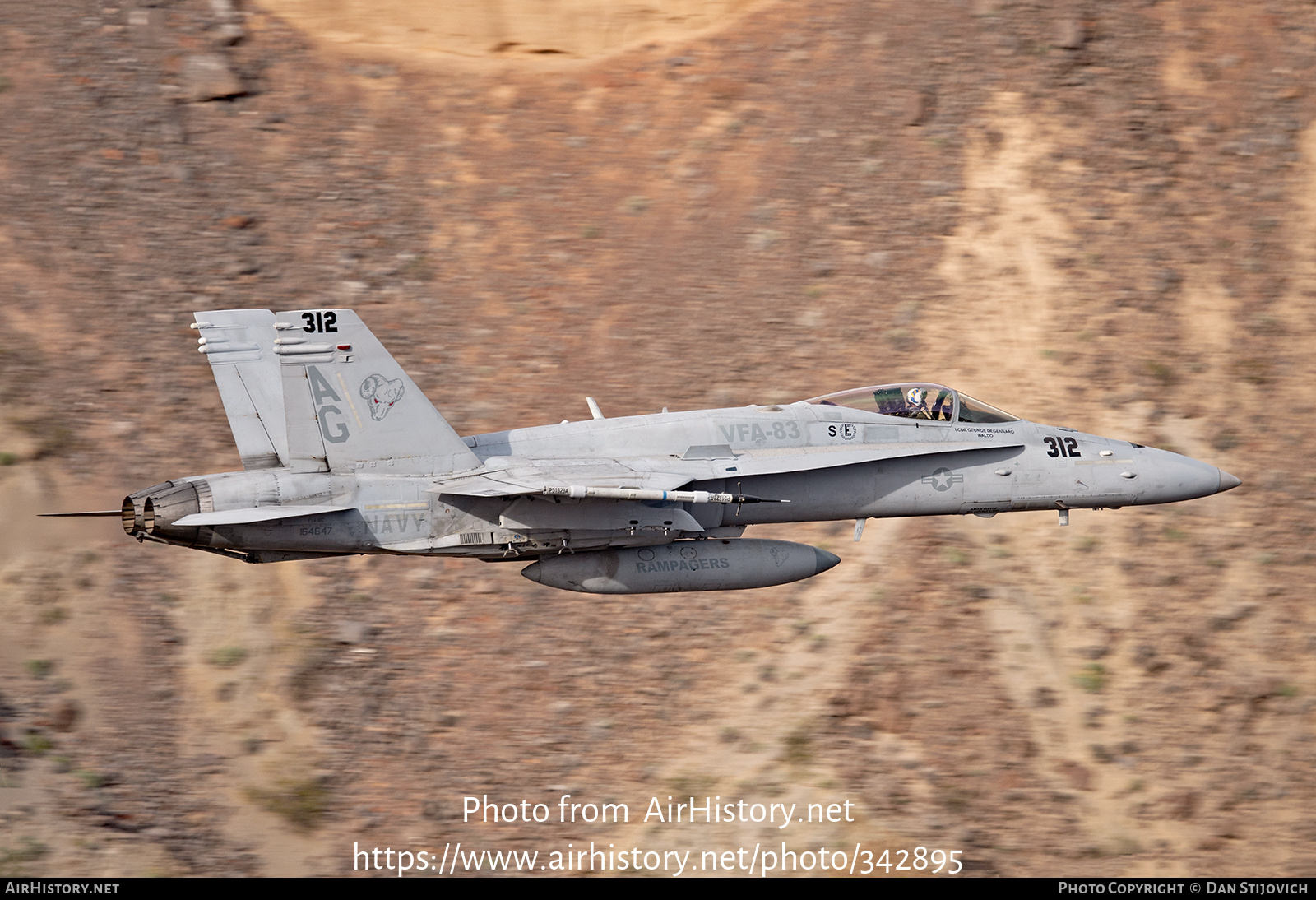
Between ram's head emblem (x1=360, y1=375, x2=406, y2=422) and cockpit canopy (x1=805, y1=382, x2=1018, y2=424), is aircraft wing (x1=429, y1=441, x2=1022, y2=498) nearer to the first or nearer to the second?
cockpit canopy (x1=805, y1=382, x2=1018, y2=424)

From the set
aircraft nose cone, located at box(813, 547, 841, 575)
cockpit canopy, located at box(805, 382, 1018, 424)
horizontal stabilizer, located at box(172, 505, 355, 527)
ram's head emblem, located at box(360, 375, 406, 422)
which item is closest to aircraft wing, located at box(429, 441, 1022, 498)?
cockpit canopy, located at box(805, 382, 1018, 424)

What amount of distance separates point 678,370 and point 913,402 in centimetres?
978

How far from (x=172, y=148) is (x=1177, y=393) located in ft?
74.4

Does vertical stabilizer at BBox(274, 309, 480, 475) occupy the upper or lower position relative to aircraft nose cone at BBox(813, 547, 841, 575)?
upper

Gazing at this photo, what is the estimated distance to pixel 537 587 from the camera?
27.2 m

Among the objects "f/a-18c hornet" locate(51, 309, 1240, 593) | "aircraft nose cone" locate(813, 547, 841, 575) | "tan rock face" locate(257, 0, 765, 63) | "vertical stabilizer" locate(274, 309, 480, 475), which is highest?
"tan rock face" locate(257, 0, 765, 63)

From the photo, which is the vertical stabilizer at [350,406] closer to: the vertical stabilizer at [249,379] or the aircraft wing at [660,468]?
the aircraft wing at [660,468]

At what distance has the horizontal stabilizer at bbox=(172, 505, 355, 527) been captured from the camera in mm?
17469

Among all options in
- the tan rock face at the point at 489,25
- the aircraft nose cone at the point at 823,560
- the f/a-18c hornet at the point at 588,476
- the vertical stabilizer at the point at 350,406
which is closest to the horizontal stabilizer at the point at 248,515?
the f/a-18c hornet at the point at 588,476

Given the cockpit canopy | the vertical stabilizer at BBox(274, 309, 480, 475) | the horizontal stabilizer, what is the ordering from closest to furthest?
the horizontal stabilizer, the vertical stabilizer at BBox(274, 309, 480, 475), the cockpit canopy

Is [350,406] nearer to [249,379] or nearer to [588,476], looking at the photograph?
[249,379]

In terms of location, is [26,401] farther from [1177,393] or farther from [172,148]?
[1177,393]

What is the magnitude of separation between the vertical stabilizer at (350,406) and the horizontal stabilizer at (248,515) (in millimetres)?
687

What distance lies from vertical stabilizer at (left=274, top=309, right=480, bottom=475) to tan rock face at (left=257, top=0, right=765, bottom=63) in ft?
54.5
